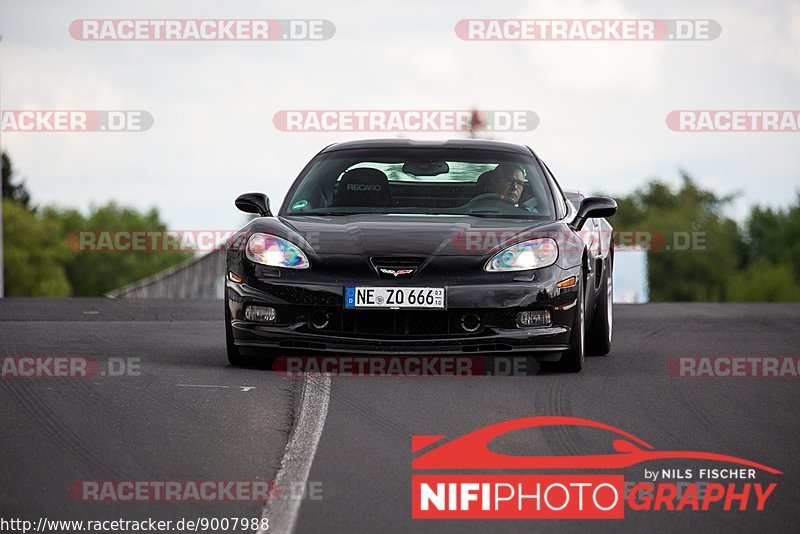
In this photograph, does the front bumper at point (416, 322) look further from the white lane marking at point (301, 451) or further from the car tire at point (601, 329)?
the car tire at point (601, 329)

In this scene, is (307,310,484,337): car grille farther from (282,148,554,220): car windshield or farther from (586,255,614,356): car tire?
(586,255,614,356): car tire

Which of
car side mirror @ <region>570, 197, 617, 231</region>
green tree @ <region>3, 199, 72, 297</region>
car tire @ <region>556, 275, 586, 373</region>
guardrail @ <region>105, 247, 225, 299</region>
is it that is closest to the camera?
car tire @ <region>556, 275, 586, 373</region>

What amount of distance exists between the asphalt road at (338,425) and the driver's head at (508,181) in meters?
1.22

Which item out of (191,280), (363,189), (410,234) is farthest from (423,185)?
(191,280)

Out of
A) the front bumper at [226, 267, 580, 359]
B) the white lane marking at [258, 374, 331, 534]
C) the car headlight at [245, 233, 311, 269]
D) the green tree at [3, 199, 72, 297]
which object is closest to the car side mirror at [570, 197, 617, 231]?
the front bumper at [226, 267, 580, 359]

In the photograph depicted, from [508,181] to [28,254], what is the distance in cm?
11081

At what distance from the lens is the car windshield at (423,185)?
9242mm

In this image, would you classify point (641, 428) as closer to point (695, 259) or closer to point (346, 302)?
point (346, 302)

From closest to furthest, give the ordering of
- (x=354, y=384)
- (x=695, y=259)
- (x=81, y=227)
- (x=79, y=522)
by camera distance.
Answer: (x=79, y=522)
(x=354, y=384)
(x=695, y=259)
(x=81, y=227)

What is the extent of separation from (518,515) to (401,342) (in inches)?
132

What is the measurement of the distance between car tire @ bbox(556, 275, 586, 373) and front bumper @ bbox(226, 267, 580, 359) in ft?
0.41

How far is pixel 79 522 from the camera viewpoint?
4.46 meters

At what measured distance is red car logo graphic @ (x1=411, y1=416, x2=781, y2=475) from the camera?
537 cm

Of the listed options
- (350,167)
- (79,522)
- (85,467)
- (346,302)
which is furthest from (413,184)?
(79,522)
